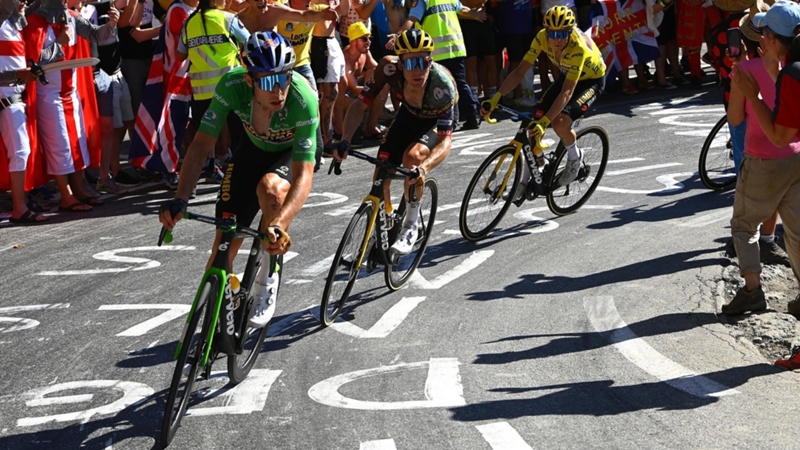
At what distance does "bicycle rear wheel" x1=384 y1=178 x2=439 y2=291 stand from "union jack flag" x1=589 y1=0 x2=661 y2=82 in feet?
28.3

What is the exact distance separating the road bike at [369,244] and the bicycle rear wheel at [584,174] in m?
2.43

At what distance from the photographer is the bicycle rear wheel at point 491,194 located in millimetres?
9953

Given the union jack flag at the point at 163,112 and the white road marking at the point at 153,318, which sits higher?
the union jack flag at the point at 163,112

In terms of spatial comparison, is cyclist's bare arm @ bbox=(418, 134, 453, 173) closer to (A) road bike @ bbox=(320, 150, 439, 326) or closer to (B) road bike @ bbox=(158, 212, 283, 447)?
(A) road bike @ bbox=(320, 150, 439, 326)

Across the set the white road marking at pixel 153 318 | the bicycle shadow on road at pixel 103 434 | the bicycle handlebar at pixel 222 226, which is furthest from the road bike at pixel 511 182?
the bicycle shadow on road at pixel 103 434

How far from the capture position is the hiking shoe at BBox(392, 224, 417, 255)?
27.7ft

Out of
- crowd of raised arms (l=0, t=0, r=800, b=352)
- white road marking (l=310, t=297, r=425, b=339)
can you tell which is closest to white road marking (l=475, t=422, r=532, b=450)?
crowd of raised arms (l=0, t=0, r=800, b=352)

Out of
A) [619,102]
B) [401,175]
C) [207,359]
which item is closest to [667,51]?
[619,102]

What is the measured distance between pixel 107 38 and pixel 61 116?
100cm

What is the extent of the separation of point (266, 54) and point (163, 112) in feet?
18.5

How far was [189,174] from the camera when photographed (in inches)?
255

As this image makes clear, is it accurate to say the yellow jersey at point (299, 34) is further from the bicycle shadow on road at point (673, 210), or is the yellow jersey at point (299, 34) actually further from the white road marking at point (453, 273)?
the bicycle shadow on road at point (673, 210)

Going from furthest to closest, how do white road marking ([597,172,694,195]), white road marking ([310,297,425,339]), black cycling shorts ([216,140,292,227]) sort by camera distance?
1. white road marking ([597,172,694,195])
2. white road marking ([310,297,425,339])
3. black cycling shorts ([216,140,292,227])

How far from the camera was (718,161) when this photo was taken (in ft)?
37.3
